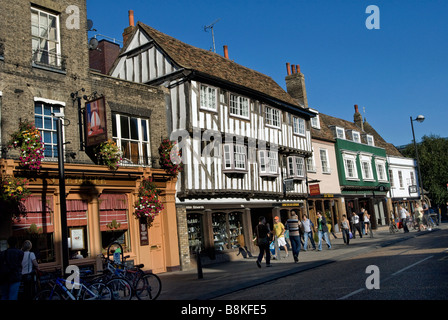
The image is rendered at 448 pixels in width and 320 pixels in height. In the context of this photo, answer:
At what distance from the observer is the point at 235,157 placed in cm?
1969

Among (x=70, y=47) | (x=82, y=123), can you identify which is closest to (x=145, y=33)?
(x=70, y=47)

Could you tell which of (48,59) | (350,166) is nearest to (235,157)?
(48,59)

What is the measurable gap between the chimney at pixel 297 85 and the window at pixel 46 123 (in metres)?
19.0

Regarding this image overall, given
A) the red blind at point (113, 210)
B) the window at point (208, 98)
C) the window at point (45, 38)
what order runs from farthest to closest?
the window at point (208, 98) → the red blind at point (113, 210) → the window at point (45, 38)

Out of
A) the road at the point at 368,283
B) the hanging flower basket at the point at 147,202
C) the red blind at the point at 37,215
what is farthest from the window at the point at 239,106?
the red blind at the point at 37,215

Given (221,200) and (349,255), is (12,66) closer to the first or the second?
(221,200)

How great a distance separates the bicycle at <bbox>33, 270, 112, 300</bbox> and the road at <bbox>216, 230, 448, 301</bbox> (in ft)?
8.61

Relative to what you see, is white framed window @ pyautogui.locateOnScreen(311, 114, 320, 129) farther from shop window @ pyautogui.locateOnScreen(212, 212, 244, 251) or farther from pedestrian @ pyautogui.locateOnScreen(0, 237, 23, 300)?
pedestrian @ pyautogui.locateOnScreen(0, 237, 23, 300)

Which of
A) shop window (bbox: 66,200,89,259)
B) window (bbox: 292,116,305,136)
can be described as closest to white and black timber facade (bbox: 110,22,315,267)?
window (bbox: 292,116,305,136)

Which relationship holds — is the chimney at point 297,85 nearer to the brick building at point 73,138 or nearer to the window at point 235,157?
the window at point 235,157

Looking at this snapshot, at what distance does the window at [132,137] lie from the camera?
15.5 m

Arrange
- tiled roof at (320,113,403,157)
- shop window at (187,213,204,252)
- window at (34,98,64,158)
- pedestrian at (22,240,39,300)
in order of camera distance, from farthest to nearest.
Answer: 1. tiled roof at (320,113,403,157)
2. shop window at (187,213,204,252)
3. window at (34,98,64,158)
4. pedestrian at (22,240,39,300)

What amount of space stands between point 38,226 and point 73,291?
15.6ft

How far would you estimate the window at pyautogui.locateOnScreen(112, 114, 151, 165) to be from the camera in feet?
50.9
